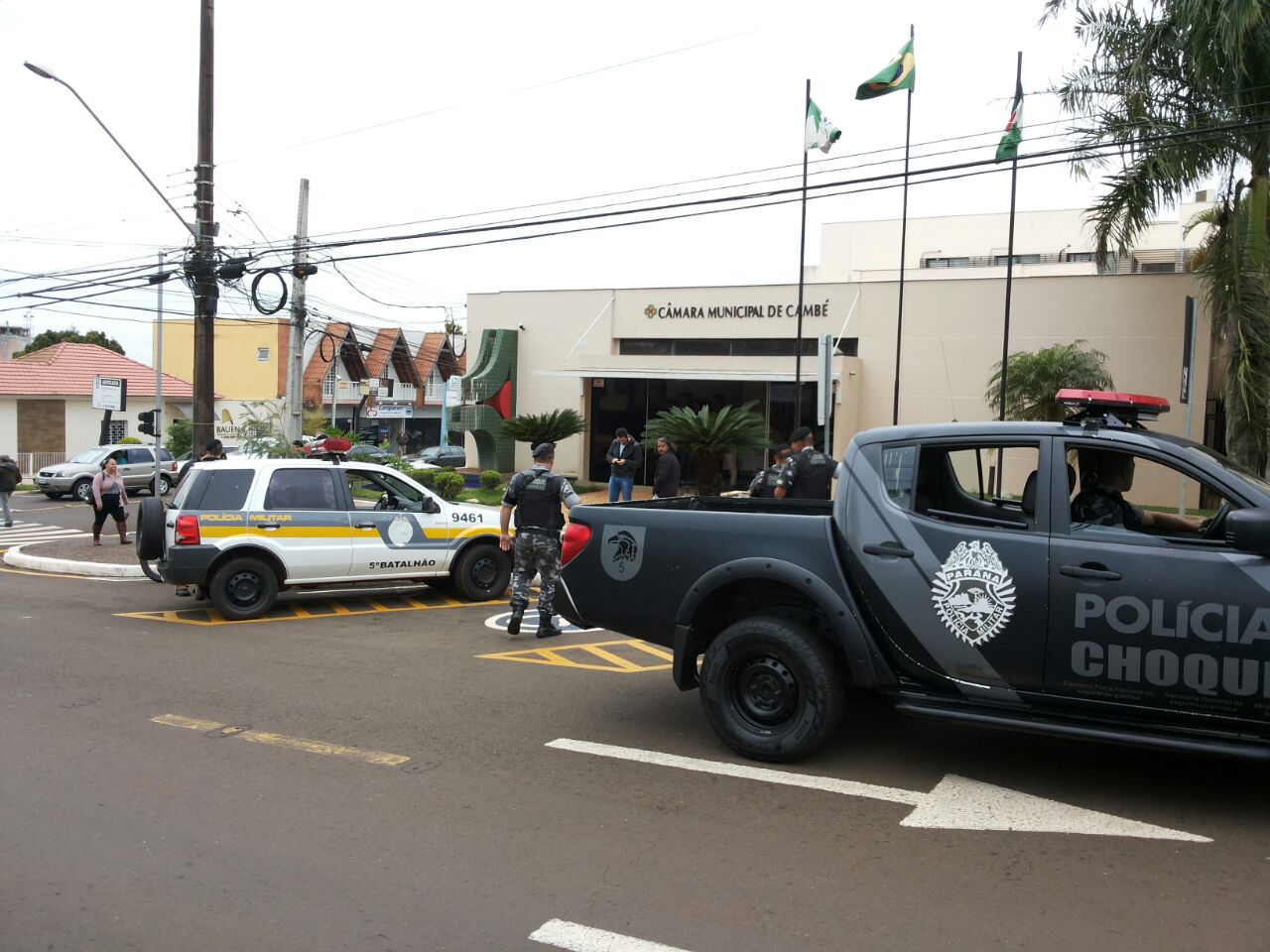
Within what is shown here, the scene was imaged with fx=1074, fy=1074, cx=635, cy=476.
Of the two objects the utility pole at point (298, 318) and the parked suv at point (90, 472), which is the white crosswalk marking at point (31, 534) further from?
the parked suv at point (90, 472)

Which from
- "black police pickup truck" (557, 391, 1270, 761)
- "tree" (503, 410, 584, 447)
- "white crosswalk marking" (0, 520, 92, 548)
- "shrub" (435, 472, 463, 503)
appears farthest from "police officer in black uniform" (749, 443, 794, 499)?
"tree" (503, 410, 584, 447)

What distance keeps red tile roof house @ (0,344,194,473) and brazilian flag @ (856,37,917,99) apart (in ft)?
99.8

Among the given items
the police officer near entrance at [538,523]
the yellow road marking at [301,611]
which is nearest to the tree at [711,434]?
the yellow road marking at [301,611]

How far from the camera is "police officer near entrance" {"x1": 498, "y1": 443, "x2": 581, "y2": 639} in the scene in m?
9.73

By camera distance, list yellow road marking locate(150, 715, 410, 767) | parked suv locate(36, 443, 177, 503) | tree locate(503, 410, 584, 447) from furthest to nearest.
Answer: parked suv locate(36, 443, 177, 503) → tree locate(503, 410, 584, 447) → yellow road marking locate(150, 715, 410, 767)

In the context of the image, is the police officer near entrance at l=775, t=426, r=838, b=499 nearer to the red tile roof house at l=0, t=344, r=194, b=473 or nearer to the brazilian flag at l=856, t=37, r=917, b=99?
the brazilian flag at l=856, t=37, r=917, b=99

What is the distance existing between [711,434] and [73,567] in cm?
1189

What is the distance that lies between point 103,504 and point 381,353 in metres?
42.9

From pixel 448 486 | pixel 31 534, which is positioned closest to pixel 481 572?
pixel 448 486

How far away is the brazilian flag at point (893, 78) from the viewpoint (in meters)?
17.9

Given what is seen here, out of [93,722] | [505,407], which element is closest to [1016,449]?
[93,722]

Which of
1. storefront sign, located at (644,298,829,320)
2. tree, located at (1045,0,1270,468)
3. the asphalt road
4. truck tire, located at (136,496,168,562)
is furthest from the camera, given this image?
storefront sign, located at (644,298,829,320)

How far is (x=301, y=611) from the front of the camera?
38.8 ft

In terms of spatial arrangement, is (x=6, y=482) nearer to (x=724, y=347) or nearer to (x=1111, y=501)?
(x=724, y=347)
